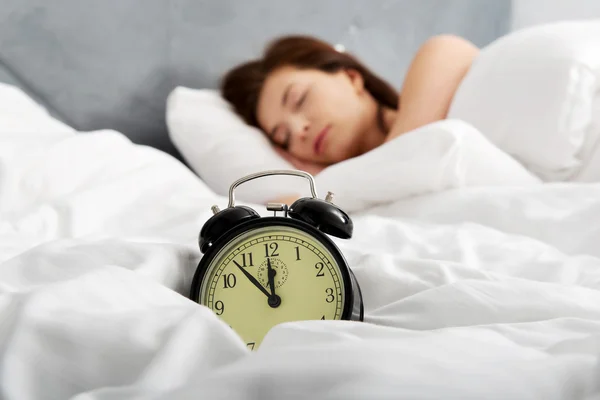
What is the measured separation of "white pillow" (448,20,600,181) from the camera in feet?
3.82

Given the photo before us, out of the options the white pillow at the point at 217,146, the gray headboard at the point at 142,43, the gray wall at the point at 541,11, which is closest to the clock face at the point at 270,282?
the white pillow at the point at 217,146

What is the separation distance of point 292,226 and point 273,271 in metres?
0.05

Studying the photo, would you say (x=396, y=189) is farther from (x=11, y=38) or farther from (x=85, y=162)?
(x=11, y=38)

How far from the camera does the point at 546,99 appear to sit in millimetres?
1173

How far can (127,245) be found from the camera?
0.65 metres

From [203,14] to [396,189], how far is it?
2.86ft

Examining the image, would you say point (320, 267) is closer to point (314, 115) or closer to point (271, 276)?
point (271, 276)

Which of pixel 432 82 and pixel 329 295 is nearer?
pixel 329 295

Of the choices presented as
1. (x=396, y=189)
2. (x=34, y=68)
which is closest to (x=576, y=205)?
(x=396, y=189)

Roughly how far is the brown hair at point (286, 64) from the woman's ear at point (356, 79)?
0.04 ft

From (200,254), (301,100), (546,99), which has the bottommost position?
(301,100)

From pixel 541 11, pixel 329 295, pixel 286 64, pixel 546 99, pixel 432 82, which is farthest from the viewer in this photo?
pixel 541 11

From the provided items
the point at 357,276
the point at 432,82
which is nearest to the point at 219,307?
the point at 357,276

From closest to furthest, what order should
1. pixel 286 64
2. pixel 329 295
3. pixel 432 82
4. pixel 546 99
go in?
pixel 329 295, pixel 546 99, pixel 432 82, pixel 286 64
